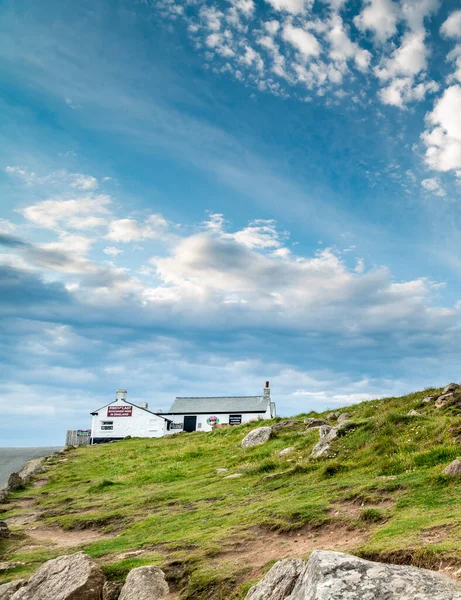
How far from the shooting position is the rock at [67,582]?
11.8 metres

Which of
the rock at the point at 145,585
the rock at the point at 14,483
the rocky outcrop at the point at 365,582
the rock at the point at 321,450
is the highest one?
the rock at the point at 321,450

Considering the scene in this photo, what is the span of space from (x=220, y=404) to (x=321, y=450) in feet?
216

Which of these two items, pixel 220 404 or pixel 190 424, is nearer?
pixel 190 424

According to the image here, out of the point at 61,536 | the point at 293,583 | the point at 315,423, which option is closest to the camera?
the point at 293,583

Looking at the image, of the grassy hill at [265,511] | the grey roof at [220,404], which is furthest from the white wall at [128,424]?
the grassy hill at [265,511]

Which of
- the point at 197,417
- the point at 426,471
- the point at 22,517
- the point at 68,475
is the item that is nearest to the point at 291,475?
the point at 426,471

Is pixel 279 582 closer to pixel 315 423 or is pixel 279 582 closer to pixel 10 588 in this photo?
pixel 10 588

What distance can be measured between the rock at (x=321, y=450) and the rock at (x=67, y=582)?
12.1 m

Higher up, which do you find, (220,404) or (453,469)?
(220,404)

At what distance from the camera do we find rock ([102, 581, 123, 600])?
11.9 metres

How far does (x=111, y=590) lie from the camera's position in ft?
39.7

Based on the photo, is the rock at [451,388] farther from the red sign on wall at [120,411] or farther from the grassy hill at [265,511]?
the red sign on wall at [120,411]

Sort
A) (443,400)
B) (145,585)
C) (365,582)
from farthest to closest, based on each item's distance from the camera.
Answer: (443,400) → (145,585) → (365,582)

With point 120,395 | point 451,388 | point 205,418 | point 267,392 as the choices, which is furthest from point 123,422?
point 451,388
